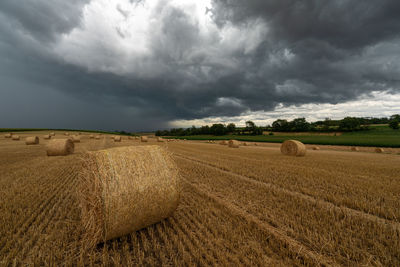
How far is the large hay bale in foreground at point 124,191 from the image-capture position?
2910mm

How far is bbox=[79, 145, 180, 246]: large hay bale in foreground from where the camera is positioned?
2.91 metres

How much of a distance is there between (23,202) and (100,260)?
3.58 meters

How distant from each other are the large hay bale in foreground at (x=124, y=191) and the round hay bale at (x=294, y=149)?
13.5 meters

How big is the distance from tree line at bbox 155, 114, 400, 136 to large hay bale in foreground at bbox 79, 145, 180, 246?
203ft

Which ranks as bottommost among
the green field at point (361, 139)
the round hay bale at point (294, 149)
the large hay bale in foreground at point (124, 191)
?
the green field at point (361, 139)

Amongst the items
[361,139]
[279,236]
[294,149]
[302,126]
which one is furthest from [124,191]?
[302,126]

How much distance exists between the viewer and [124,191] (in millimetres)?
3066

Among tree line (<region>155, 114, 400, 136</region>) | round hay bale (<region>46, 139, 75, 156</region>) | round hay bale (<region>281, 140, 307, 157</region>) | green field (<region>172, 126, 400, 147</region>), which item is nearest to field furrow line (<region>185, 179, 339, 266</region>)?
round hay bale (<region>281, 140, 307, 157</region>)

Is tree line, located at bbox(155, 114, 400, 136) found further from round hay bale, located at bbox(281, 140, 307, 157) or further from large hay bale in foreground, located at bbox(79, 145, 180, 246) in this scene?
large hay bale in foreground, located at bbox(79, 145, 180, 246)

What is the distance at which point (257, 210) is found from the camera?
4.02 m

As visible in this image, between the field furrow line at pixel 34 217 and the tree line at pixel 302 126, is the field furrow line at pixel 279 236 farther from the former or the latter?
the tree line at pixel 302 126

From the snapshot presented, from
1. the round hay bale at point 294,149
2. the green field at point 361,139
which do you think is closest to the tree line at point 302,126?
the green field at point 361,139

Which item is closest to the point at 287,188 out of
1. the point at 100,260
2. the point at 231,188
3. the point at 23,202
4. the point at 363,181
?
the point at 231,188

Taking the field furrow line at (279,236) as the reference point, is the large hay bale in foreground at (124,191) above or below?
above
